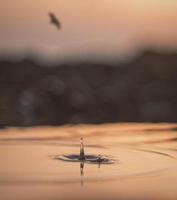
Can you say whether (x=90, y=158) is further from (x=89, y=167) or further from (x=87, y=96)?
(x=87, y=96)

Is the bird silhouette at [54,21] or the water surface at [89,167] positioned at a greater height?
the bird silhouette at [54,21]

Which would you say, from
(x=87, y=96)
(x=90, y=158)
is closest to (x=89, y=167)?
(x=90, y=158)

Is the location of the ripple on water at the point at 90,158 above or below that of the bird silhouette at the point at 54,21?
below

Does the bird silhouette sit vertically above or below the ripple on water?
above

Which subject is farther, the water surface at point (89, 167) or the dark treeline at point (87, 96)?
the dark treeline at point (87, 96)

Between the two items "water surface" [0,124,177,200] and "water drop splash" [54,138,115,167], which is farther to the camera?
"water drop splash" [54,138,115,167]

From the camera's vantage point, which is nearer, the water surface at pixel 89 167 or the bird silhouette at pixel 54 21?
the water surface at pixel 89 167

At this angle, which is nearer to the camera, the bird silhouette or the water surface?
the water surface

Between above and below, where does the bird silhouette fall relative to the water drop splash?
above

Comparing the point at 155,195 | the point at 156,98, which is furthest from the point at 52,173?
the point at 156,98

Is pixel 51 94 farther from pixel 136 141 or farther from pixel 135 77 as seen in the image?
pixel 136 141

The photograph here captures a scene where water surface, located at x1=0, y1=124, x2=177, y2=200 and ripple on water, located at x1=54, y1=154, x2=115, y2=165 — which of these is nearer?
water surface, located at x1=0, y1=124, x2=177, y2=200
